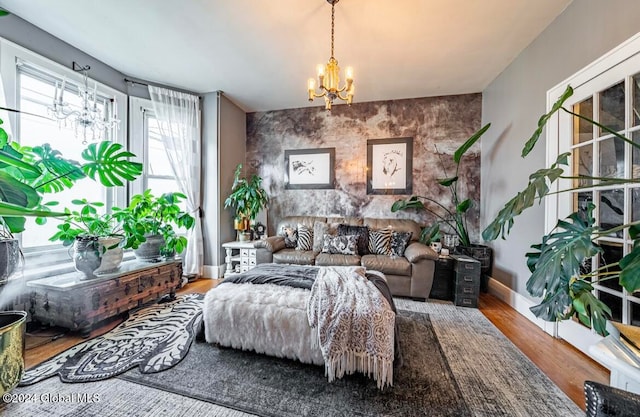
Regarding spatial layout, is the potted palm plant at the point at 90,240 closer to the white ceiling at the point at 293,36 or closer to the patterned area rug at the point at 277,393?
the patterned area rug at the point at 277,393

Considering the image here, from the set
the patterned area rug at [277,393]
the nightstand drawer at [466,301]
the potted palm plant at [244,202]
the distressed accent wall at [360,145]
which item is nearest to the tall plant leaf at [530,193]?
the patterned area rug at [277,393]

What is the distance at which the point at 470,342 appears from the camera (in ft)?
6.65

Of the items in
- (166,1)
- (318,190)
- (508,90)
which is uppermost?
(166,1)

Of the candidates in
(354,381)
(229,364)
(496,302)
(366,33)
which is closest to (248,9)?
(366,33)

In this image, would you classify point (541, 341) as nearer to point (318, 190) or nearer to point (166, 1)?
point (318, 190)

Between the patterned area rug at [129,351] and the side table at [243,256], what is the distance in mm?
1125

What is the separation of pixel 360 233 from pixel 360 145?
153 centimetres

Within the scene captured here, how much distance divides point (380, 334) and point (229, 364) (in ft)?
3.67

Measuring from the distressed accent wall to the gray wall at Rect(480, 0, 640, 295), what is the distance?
281 millimetres

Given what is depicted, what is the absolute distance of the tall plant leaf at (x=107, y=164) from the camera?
2.07 metres

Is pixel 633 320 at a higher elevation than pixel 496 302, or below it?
higher

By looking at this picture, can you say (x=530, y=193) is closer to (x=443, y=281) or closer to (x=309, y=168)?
(x=443, y=281)

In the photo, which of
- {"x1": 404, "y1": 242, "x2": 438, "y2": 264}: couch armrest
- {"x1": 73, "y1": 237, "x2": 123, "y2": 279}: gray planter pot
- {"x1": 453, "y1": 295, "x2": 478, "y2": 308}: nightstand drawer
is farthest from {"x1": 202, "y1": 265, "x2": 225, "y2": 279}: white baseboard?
{"x1": 453, "y1": 295, "x2": 478, "y2": 308}: nightstand drawer

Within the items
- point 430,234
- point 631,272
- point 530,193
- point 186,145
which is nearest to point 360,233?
point 430,234
